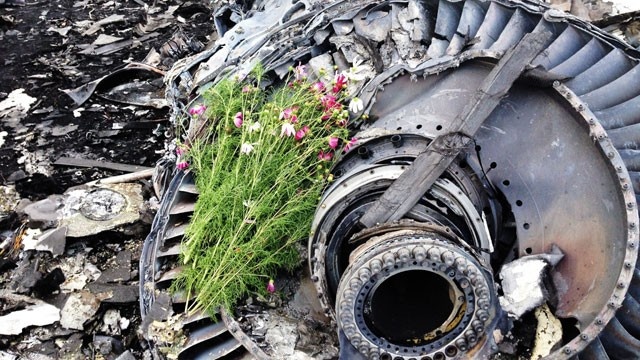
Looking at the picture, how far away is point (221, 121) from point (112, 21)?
7.61 meters

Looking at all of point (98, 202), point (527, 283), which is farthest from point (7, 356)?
point (527, 283)

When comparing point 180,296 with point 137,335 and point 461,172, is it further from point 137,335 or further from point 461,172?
point 461,172

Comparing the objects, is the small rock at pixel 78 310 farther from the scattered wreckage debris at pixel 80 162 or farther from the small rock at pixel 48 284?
the small rock at pixel 48 284

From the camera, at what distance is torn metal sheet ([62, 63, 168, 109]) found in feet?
30.7

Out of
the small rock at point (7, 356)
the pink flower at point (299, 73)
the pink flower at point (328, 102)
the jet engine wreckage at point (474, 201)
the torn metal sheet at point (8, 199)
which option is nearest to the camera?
A: the jet engine wreckage at point (474, 201)

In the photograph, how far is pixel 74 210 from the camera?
7.01 meters

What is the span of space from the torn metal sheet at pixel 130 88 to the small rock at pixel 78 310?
3664 mm

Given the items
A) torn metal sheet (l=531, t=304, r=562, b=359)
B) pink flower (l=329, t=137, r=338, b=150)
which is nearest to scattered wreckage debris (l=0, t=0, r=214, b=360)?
pink flower (l=329, t=137, r=338, b=150)

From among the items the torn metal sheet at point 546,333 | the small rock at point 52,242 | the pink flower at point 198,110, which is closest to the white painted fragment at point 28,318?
the small rock at point 52,242

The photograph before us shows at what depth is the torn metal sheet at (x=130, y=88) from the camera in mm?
9367

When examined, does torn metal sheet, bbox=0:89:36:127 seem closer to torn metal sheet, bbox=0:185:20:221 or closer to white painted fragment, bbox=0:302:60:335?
torn metal sheet, bbox=0:185:20:221

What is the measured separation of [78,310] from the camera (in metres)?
6.01

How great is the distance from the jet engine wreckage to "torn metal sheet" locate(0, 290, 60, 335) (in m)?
1.43

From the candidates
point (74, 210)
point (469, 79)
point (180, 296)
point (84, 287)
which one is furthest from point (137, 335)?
point (469, 79)
